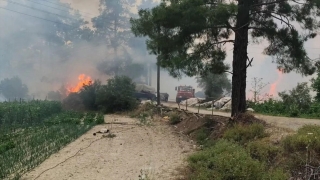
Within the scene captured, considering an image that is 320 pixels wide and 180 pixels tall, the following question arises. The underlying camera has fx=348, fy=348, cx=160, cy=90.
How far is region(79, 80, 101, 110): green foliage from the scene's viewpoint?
111ft

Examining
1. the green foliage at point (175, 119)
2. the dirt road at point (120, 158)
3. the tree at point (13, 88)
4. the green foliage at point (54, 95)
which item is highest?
the tree at point (13, 88)

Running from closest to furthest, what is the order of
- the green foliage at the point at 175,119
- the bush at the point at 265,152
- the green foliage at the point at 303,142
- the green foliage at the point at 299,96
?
the green foliage at the point at 303,142 < the bush at the point at 265,152 < the green foliage at the point at 175,119 < the green foliage at the point at 299,96

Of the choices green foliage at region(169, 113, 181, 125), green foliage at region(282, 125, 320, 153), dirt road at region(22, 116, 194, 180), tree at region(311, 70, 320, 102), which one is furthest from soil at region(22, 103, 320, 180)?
tree at region(311, 70, 320, 102)

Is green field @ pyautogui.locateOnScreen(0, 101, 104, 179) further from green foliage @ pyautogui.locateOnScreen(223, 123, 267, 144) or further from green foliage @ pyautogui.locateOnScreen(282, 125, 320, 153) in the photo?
green foliage @ pyautogui.locateOnScreen(282, 125, 320, 153)

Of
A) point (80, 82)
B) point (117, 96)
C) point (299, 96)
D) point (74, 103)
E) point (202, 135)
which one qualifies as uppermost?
point (80, 82)

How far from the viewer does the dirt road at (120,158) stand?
9.50 m

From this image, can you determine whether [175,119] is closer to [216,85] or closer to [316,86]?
[316,86]

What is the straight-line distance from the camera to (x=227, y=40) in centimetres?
1567

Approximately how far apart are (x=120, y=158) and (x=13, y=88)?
38.6 metres

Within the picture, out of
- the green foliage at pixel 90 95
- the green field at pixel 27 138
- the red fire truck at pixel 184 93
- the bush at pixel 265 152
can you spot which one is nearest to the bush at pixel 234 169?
the bush at pixel 265 152

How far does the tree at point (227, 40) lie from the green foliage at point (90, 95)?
1847cm

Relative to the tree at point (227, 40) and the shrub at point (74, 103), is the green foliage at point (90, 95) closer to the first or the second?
the shrub at point (74, 103)

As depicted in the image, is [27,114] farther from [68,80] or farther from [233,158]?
[68,80]

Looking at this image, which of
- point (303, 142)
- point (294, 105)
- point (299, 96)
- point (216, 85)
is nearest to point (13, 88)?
point (216, 85)
